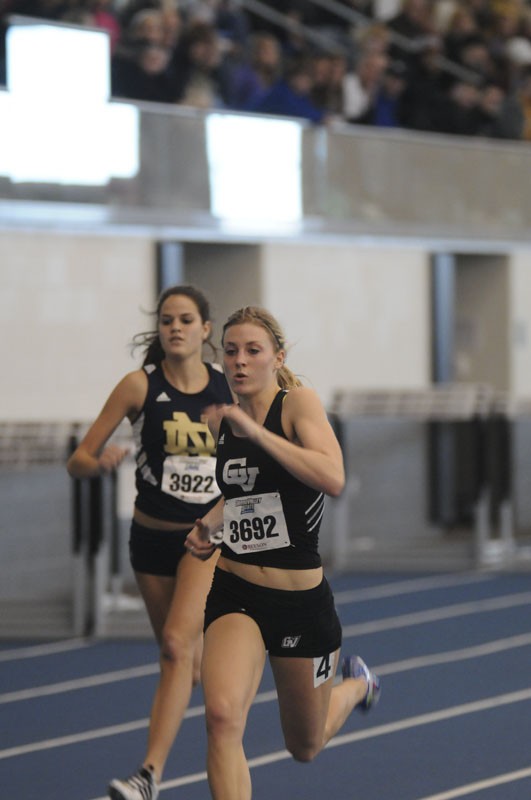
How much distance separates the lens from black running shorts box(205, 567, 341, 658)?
4.74 m

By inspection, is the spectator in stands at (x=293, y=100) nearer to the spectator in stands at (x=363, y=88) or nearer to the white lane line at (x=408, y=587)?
the spectator in stands at (x=363, y=88)

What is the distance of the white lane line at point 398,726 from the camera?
6273 millimetres

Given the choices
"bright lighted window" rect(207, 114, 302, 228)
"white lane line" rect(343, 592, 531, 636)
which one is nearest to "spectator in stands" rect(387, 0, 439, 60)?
"bright lighted window" rect(207, 114, 302, 228)

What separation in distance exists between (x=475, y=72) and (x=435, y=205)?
7.72 ft

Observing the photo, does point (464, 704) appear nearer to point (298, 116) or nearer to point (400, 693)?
point (400, 693)

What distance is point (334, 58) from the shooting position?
48.6ft

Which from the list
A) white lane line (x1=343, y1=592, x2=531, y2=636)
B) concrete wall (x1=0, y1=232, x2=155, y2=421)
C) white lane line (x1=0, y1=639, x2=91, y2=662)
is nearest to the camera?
white lane line (x1=0, y1=639, x2=91, y2=662)

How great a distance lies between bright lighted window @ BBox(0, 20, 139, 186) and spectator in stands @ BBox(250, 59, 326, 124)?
186 centimetres

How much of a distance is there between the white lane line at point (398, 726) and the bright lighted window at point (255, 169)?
249 inches

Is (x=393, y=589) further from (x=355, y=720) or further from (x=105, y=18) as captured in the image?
(x=105, y=18)

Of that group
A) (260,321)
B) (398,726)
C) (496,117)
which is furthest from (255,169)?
(260,321)

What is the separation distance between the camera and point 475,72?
1667 cm

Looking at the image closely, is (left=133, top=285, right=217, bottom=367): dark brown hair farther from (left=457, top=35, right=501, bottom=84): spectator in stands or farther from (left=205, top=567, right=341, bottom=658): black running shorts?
(left=457, top=35, right=501, bottom=84): spectator in stands

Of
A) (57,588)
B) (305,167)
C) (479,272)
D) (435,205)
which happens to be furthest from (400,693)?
(479,272)
